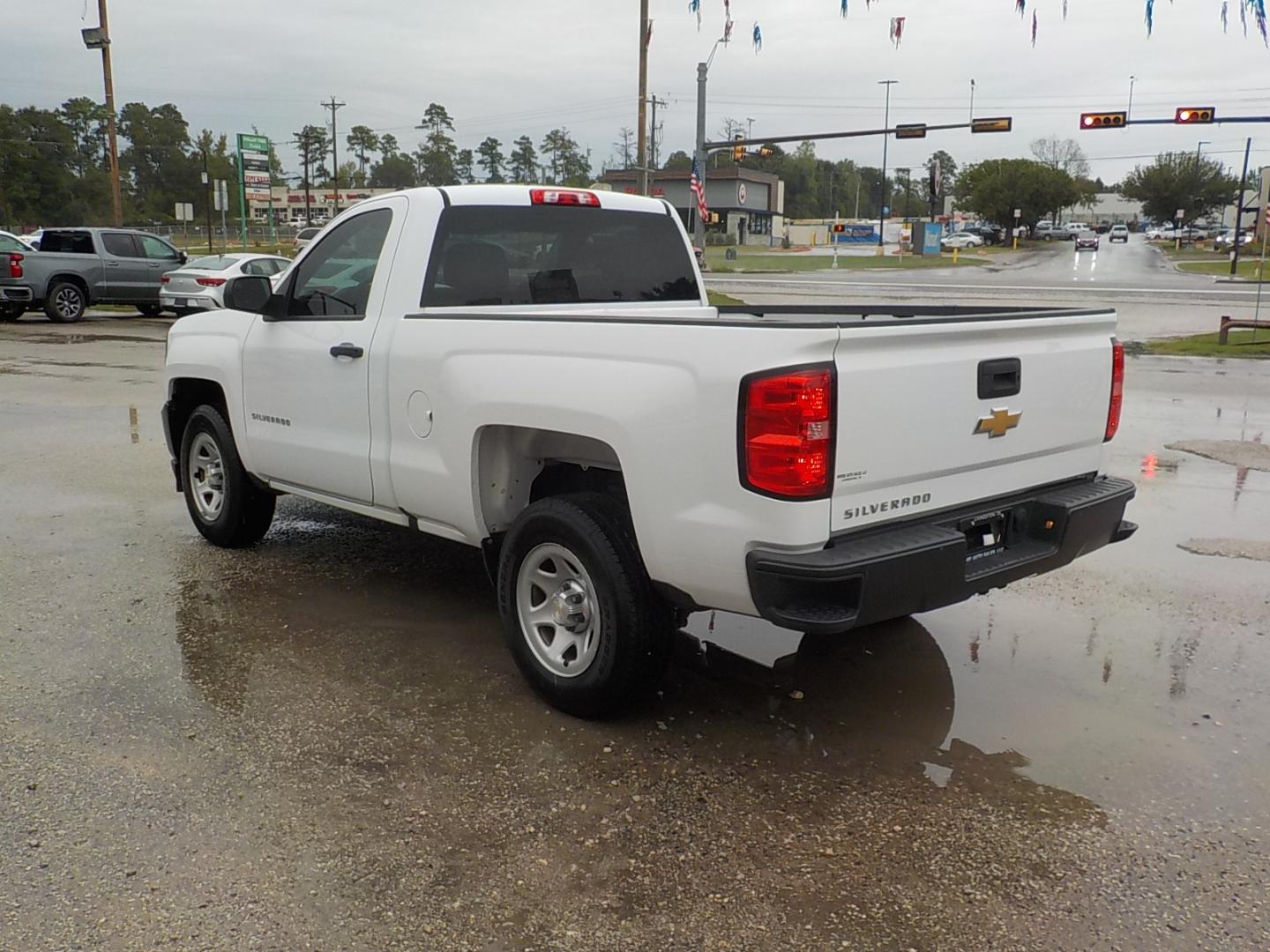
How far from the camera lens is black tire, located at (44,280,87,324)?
22.1 metres

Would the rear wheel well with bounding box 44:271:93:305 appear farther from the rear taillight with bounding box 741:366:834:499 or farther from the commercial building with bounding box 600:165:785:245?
the commercial building with bounding box 600:165:785:245

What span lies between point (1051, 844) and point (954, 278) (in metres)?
45.1

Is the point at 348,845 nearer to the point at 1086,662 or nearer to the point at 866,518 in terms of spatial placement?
the point at 866,518

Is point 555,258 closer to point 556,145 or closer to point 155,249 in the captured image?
point 155,249

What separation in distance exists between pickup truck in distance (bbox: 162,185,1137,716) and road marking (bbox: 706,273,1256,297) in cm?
3272

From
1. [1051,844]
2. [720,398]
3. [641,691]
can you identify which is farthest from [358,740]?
[1051,844]

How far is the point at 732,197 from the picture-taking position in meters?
96.6

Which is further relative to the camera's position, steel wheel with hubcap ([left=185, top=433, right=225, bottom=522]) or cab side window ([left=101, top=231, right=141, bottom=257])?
cab side window ([left=101, top=231, right=141, bottom=257])

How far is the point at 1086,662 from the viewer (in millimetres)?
4824

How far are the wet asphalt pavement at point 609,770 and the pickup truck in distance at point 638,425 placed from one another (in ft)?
1.77

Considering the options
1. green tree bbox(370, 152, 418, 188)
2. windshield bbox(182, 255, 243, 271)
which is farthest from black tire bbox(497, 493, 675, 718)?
green tree bbox(370, 152, 418, 188)

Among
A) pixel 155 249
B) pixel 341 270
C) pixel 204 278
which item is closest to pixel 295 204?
pixel 155 249

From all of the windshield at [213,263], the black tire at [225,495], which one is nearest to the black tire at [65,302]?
the windshield at [213,263]

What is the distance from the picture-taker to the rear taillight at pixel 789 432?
3338mm
